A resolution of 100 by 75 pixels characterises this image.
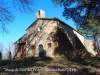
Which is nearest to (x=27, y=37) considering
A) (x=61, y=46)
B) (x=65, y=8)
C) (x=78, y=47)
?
(x=61, y=46)

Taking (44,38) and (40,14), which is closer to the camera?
(44,38)

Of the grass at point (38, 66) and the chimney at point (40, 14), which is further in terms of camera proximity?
the chimney at point (40, 14)

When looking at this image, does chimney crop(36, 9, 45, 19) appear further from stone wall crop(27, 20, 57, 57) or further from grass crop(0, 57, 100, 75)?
grass crop(0, 57, 100, 75)

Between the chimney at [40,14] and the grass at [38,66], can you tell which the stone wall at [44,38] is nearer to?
the chimney at [40,14]

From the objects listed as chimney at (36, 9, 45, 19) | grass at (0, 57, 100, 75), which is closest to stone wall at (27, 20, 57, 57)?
chimney at (36, 9, 45, 19)

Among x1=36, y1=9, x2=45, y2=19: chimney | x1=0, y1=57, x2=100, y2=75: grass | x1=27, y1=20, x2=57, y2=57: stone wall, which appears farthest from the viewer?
x1=36, y1=9, x2=45, y2=19: chimney

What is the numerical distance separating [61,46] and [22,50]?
330 inches

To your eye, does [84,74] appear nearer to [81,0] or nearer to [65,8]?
[81,0]

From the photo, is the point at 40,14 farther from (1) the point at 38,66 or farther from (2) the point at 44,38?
(1) the point at 38,66

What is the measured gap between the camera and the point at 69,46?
1266 inches

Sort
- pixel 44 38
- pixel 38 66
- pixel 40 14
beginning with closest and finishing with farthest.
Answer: pixel 38 66 < pixel 44 38 < pixel 40 14

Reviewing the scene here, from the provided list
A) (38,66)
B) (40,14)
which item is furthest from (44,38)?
(38,66)

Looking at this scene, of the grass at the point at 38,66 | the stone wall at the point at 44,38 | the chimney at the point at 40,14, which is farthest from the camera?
the chimney at the point at 40,14

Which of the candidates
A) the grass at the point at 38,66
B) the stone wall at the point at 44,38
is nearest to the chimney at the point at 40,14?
the stone wall at the point at 44,38
